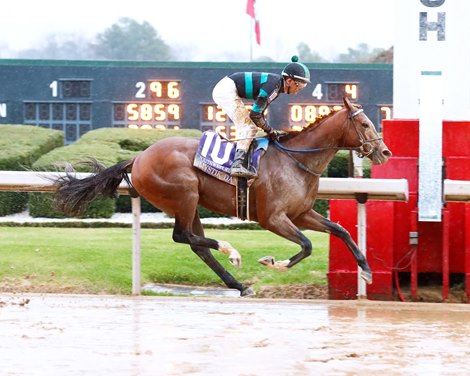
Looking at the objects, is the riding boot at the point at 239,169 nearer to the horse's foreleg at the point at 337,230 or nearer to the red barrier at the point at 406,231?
the horse's foreleg at the point at 337,230

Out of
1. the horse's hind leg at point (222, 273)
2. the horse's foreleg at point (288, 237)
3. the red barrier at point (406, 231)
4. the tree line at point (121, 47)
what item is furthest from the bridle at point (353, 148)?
the tree line at point (121, 47)

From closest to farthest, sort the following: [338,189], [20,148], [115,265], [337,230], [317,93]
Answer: [337,230] < [338,189] < [115,265] < [20,148] < [317,93]

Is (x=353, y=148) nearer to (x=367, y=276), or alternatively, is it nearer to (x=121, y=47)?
(x=367, y=276)

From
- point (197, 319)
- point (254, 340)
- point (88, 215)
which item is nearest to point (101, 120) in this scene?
point (88, 215)

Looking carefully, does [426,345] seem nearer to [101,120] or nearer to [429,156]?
[429,156]

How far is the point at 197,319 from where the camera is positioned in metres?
6.90

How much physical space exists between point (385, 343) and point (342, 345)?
25cm

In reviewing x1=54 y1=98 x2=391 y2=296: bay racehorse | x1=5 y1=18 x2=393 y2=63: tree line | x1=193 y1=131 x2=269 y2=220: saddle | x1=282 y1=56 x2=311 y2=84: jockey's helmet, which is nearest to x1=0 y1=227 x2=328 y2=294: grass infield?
x1=54 y1=98 x2=391 y2=296: bay racehorse

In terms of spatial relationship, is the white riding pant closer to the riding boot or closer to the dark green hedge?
the riding boot

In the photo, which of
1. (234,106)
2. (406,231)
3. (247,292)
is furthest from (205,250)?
(406,231)

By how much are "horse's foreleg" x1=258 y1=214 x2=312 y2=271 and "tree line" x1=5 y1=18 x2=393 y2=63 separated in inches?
1125

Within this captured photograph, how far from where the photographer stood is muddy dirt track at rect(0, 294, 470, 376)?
512cm

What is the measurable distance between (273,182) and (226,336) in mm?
1965

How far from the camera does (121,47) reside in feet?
121
